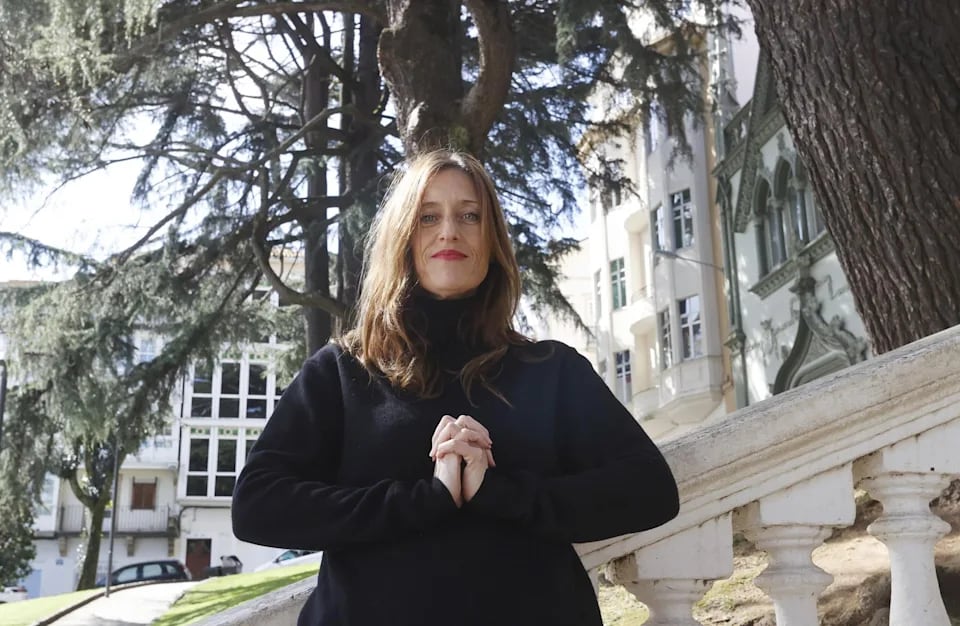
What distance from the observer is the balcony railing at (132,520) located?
4484cm

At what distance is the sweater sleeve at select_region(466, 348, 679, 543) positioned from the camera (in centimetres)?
197

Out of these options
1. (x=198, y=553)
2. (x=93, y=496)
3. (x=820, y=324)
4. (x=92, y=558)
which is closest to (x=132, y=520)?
(x=198, y=553)

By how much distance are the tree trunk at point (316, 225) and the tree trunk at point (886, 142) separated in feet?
21.3

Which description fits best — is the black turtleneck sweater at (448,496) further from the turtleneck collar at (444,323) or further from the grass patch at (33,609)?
the grass patch at (33,609)

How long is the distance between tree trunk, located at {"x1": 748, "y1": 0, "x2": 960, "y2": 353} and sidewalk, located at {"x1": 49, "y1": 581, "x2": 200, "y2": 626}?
11.7m

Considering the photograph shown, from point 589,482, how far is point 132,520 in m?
46.4

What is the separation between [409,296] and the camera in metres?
2.33

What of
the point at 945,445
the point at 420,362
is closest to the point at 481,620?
the point at 420,362

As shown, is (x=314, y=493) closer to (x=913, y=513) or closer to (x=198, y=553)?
(x=913, y=513)

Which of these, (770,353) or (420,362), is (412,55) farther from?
(770,353)

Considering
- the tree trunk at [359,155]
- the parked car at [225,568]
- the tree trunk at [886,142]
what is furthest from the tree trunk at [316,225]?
the parked car at [225,568]

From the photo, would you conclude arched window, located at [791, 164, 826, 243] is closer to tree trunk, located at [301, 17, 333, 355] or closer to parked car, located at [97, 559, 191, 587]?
tree trunk, located at [301, 17, 333, 355]

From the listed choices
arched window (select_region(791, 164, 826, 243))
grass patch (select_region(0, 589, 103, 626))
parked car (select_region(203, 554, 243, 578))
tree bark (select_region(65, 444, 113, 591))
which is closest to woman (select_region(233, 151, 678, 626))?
grass patch (select_region(0, 589, 103, 626))

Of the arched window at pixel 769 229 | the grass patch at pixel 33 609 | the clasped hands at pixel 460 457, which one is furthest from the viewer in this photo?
the arched window at pixel 769 229
